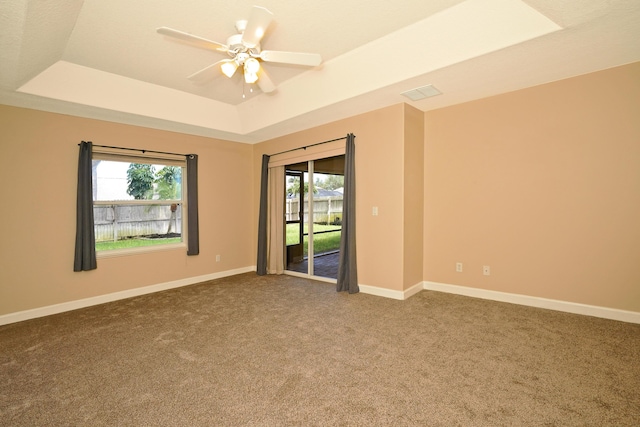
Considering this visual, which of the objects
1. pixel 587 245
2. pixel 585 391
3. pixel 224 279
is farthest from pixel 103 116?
pixel 587 245

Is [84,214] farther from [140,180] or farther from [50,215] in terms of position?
[140,180]

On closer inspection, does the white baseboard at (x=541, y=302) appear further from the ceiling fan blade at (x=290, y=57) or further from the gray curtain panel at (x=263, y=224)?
the ceiling fan blade at (x=290, y=57)

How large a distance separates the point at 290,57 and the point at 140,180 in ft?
10.9

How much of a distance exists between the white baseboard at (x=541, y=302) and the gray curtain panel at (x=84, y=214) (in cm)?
463

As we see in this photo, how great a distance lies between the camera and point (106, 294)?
4043mm

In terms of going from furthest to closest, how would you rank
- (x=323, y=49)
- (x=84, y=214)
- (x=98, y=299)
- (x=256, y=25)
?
1. (x=98, y=299)
2. (x=84, y=214)
3. (x=323, y=49)
4. (x=256, y=25)

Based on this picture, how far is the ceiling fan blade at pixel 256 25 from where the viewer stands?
1.96 metres

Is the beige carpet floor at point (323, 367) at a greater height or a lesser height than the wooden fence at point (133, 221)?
lesser

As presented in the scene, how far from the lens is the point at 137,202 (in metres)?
4.47

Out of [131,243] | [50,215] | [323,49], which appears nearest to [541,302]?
[323,49]

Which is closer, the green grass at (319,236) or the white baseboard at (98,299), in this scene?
the white baseboard at (98,299)

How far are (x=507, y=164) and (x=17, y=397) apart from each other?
500cm

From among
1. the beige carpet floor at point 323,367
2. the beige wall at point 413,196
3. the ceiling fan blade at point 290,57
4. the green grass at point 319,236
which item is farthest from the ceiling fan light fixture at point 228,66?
the green grass at point 319,236

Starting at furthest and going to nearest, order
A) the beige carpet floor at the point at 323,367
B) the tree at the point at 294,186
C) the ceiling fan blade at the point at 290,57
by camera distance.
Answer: the tree at the point at 294,186
the ceiling fan blade at the point at 290,57
the beige carpet floor at the point at 323,367
